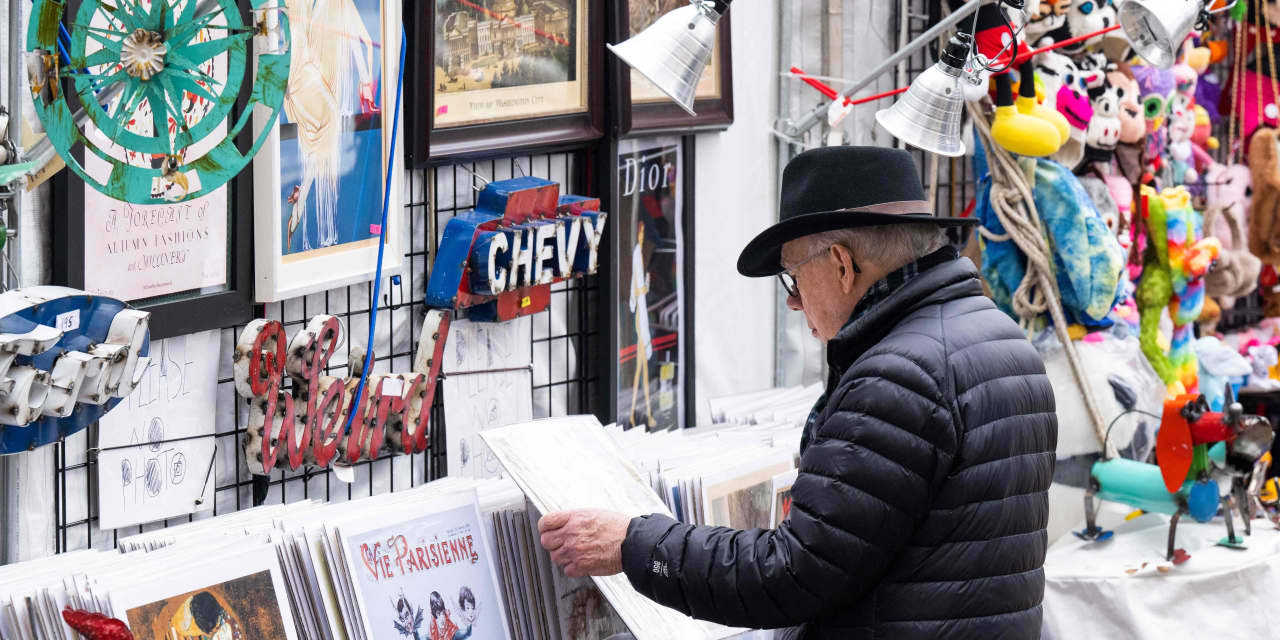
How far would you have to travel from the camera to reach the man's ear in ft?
7.18

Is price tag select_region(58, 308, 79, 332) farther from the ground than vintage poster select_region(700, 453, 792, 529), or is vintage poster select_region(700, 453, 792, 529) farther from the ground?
price tag select_region(58, 308, 79, 332)

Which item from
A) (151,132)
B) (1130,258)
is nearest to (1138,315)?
(1130,258)

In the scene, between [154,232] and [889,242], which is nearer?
[889,242]

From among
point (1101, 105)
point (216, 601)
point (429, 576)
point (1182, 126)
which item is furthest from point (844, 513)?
point (1182, 126)

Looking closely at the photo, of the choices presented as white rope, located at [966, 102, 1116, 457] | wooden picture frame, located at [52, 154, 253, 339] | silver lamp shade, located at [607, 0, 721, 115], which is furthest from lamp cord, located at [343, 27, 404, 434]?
white rope, located at [966, 102, 1116, 457]

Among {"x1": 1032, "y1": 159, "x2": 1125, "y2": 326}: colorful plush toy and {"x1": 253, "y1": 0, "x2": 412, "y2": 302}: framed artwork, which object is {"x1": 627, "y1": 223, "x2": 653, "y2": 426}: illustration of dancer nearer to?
{"x1": 253, "y1": 0, "x2": 412, "y2": 302}: framed artwork

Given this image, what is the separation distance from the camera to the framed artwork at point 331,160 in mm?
2564

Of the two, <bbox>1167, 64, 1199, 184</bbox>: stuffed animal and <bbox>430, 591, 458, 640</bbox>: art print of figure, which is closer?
<bbox>430, 591, 458, 640</bbox>: art print of figure

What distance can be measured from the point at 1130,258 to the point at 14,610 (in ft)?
13.1

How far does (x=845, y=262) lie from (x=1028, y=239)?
2532mm

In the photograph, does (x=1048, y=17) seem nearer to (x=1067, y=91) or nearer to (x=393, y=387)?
(x=1067, y=91)

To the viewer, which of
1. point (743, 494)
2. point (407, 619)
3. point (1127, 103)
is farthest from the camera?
point (1127, 103)

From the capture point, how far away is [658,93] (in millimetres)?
3645

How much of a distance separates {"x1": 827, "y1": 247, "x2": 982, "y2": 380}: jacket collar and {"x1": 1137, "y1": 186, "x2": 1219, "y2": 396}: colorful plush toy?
3.07 metres
